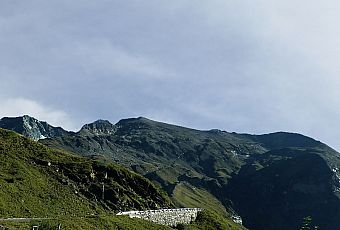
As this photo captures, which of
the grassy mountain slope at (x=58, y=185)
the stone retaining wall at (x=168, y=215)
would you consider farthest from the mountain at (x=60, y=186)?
the stone retaining wall at (x=168, y=215)

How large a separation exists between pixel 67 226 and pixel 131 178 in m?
65.2

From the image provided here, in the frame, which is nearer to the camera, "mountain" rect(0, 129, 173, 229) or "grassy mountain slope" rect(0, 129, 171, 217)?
"mountain" rect(0, 129, 173, 229)

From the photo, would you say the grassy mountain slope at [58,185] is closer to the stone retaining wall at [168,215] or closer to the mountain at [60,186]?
the mountain at [60,186]

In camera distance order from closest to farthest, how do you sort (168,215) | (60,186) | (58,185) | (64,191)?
(64,191) → (60,186) → (58,185) → (168,215)

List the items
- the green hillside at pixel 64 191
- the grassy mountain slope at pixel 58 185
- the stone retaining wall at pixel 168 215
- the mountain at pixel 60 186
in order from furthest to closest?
the stone retaining wall at pixel 168 215 → the grassy mountain slope at pixel 58 185 → the mountain at pixel 60 186 → the green hillside at pixel 64 191

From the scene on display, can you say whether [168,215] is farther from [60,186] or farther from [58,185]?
[58,185]

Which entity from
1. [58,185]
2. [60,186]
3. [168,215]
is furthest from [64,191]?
[168,215]

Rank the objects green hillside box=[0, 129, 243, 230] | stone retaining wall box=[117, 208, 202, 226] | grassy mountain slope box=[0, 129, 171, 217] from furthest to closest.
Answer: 1. stone retaining wall box=[117, 208, 202, 226]
2. grassy mountain slope box=[0, 129, 171, 217]
3. green hillside box=[0, 129, 243, 230]

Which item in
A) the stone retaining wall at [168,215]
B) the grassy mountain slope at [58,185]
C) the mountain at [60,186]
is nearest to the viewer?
the mountain at [60,186]

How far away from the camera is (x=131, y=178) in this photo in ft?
458

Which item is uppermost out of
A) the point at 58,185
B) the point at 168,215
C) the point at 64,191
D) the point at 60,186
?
the point at 58,185

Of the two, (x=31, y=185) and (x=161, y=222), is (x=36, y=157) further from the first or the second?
(x=161, y=222)

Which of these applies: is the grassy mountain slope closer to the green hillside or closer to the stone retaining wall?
the green hillside

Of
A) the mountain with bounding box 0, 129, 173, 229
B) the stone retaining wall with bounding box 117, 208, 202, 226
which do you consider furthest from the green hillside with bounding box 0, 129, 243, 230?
the stone retaining wall with bounding box 117, 208, 202, 226
